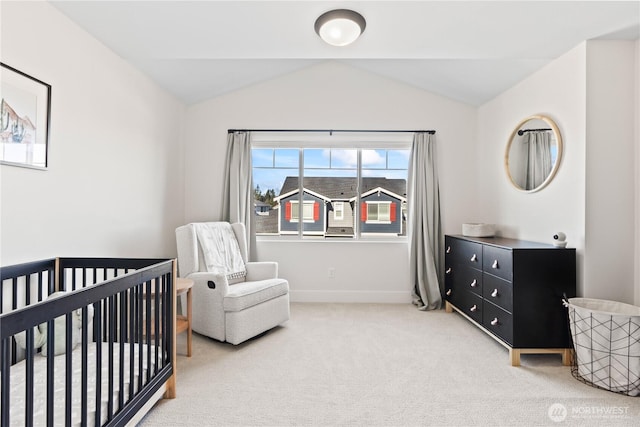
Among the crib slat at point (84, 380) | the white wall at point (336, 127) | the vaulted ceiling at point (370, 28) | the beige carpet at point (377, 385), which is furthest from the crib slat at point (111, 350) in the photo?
the white wall at point (336, 127)

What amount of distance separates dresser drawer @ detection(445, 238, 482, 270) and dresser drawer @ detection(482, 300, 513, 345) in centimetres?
35

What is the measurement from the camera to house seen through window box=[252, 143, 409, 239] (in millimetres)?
3992

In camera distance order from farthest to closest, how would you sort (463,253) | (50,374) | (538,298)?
1. (463,253)
2. (538,298)
3. (50,374)

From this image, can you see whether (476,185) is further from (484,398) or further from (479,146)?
(484,398)

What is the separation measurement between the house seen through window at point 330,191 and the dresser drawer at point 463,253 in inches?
25.7

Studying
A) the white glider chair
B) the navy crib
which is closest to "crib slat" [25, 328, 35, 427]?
the navy crib

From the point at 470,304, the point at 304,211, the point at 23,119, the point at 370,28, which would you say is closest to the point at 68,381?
the point at 23,119

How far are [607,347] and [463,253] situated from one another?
50.2 inches

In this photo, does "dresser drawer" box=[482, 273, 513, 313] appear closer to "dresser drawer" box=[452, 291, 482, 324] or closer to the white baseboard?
"dresser drawer" box=[452, 291, 482, 324]

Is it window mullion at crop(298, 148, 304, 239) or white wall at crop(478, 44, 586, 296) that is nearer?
white wall at crop(478, 44, 586, 296)

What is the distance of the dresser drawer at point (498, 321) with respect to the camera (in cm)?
238

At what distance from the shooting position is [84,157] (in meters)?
2.28

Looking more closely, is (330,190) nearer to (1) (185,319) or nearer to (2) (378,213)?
(2) (378,213)

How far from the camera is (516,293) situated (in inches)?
91.9
